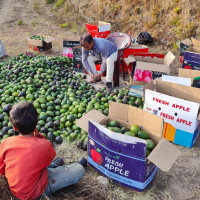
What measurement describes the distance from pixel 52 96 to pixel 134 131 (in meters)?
2.53

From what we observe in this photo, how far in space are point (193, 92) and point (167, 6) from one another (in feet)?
21.4

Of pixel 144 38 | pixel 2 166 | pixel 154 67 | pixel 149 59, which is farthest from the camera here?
pixel 144 38

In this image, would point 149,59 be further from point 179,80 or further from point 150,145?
point 150,145

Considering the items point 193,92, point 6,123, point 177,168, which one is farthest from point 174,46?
point 6,123

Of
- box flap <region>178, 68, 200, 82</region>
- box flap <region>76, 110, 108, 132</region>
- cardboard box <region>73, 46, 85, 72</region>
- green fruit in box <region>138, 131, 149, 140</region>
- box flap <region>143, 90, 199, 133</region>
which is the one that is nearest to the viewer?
green fruit in box <region>138, 131, 149, 140</region>

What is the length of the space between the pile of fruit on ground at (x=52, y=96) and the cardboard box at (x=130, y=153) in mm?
1002

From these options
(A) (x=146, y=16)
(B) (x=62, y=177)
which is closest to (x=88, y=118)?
(B) (x=62, y=177)

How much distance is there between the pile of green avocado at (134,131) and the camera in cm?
333

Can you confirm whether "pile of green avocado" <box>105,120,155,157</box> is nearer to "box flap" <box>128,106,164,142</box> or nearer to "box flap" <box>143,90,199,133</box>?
"box flap" <box>128,106,164,142</box>

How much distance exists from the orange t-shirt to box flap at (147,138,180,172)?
1.23 meters

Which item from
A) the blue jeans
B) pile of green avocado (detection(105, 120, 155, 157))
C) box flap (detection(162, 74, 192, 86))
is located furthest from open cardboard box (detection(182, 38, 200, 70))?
the blue jeans

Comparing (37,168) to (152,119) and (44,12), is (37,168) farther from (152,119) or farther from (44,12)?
(44,12)

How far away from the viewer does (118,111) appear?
3.79 m

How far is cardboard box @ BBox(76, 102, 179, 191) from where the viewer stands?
2.94 meters
